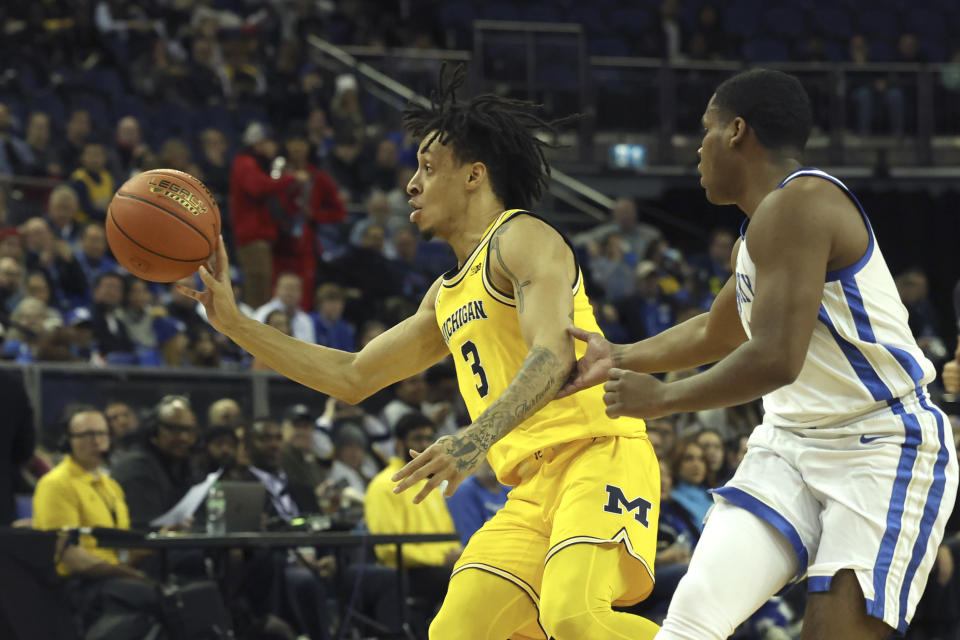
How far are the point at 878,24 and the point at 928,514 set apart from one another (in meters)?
16.7

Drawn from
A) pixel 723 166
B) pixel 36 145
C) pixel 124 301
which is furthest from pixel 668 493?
pixel 36 145

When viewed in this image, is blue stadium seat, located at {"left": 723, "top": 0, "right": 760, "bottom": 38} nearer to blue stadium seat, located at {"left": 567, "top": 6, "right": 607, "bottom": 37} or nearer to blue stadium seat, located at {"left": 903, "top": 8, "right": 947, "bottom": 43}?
blue stadium seat, located at {"left": 567, "top": 6, "right": 607, "bottom": 37}

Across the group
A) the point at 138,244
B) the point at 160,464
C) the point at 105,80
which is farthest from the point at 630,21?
the point at 138,244

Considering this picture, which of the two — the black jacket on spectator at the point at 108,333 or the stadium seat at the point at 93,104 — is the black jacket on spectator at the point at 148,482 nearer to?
the black jacket on spectator at the point at 108,333

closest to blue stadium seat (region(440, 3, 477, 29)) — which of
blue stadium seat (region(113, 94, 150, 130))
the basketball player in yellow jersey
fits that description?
blue stadium seat (region(113, 94, 150, 130))

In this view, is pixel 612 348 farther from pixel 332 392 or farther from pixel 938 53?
pixel 938 53

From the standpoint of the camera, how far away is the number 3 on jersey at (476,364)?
4.24m

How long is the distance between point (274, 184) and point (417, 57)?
4.18m

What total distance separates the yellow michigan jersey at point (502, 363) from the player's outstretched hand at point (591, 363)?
27 cm

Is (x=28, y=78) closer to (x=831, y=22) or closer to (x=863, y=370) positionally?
(x=831, y=22)

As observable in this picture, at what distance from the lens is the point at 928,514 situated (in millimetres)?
3406

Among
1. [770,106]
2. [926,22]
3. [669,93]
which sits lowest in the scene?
[926,22]

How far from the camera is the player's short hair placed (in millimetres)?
3559

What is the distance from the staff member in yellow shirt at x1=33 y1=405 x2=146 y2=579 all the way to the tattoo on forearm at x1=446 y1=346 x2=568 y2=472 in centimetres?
390
